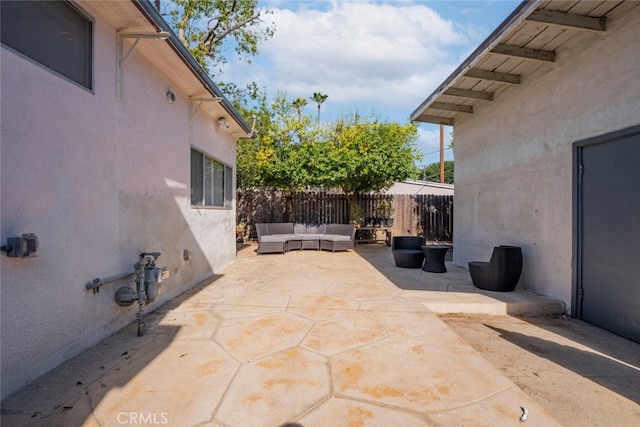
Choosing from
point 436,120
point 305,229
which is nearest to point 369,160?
point 436,120

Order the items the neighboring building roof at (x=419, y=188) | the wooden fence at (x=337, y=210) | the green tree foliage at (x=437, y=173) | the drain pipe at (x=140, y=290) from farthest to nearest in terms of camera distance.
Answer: the green tree foliage at (x=437, y=173)
the neighboring building roof at (x=419, y=188)
the wooden fence at (x=337, y=210)
the drain pipe at (x=140, y=290)

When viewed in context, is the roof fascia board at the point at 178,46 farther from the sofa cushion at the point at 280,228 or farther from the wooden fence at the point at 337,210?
the wooden fence at the point at 337,210

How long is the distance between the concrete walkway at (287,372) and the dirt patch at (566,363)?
1.03ft

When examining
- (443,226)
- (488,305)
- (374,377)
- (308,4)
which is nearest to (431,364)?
(374,377)

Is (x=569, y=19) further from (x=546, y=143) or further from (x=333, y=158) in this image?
(x=333, y=158)

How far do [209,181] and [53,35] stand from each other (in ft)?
12.2

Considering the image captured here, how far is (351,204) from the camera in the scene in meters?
11.6

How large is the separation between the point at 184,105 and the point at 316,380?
4.45 meters

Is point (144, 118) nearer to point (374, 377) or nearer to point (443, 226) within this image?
point (374, 377)

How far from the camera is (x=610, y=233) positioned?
3531 millimetres

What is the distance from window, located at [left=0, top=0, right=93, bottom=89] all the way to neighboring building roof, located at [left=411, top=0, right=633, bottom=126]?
14.1ft

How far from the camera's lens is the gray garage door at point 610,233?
10.7 feet

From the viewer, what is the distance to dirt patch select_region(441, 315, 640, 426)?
2.16m

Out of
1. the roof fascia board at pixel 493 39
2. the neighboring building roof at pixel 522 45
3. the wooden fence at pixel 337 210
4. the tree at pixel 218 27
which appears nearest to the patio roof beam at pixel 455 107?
the neighboring building roof at pixel 522 45
